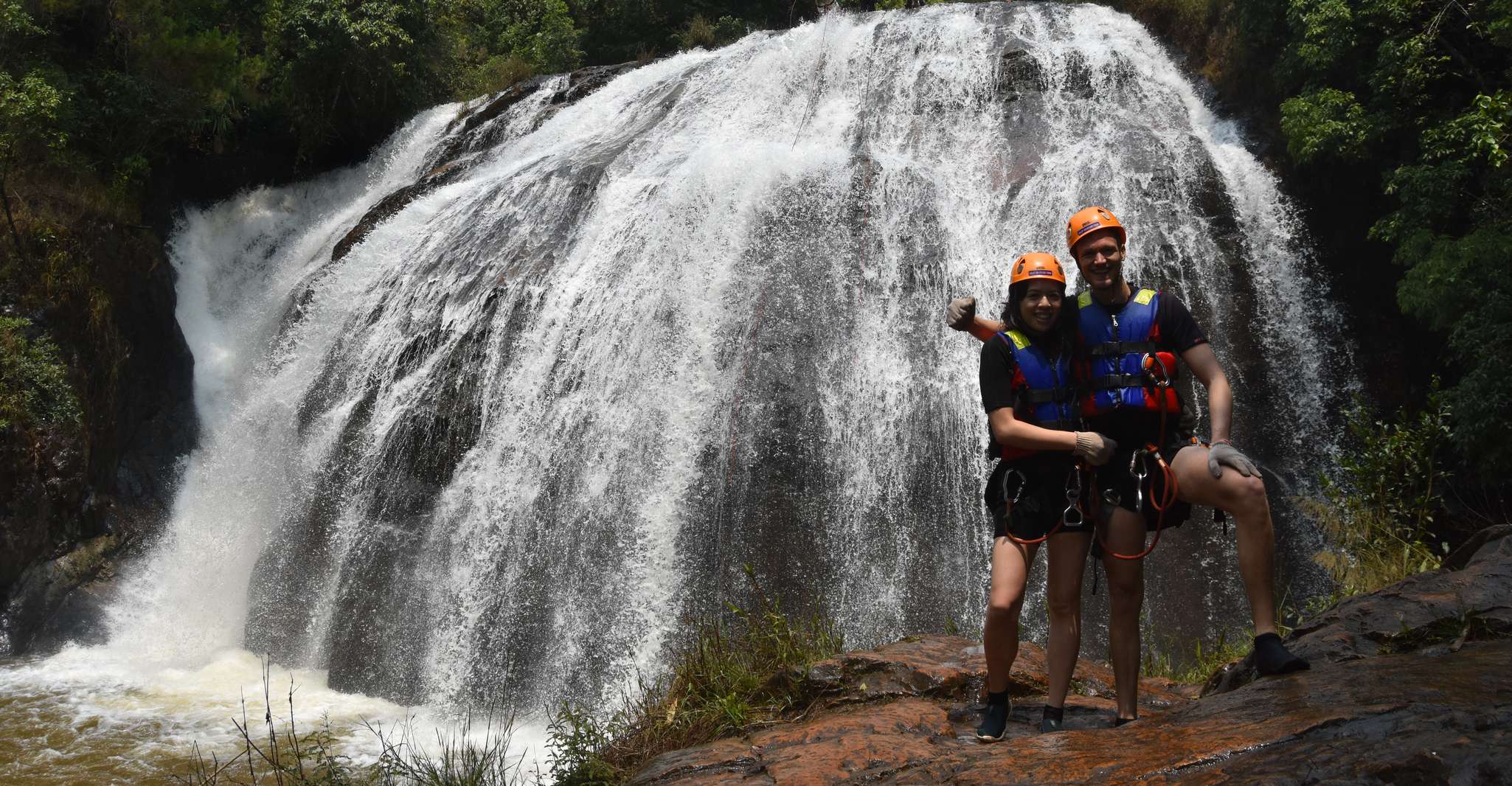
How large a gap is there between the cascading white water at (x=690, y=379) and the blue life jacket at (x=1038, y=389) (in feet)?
13.6

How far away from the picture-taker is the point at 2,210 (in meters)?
11.2

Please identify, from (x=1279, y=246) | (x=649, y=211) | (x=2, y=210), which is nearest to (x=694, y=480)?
(x=649, y=211)

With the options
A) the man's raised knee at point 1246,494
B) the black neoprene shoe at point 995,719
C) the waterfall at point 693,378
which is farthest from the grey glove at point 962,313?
the waterfall at point 693,378

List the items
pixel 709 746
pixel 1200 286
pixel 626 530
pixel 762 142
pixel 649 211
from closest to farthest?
pixel 709 746
pixel 626 530
pixel 1200 286
pixel 649 211
pixel 762 142

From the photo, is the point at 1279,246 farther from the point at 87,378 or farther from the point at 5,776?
the point at 87,378

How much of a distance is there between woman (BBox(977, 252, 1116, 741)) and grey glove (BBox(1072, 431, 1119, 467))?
0.09 meters

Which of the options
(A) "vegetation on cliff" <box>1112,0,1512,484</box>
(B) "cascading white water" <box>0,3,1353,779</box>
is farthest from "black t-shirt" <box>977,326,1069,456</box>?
(A) "vegetation on cliff" <box>1112,0,1512,484</box>

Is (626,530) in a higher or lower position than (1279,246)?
lower

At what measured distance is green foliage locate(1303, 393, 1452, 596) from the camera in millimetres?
6441

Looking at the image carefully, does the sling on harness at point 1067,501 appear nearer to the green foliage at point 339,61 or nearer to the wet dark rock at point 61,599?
the wet dark rock at point 61,599

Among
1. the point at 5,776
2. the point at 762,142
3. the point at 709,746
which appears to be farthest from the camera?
the point at 762,142

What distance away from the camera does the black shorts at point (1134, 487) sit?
371 cm

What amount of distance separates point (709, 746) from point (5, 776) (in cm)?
523

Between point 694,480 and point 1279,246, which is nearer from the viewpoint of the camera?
point 694,480
